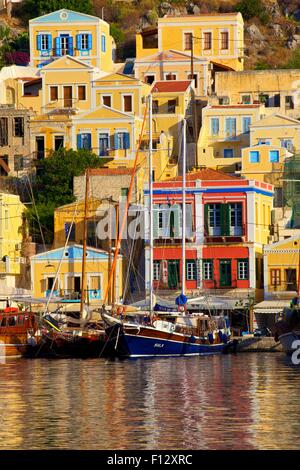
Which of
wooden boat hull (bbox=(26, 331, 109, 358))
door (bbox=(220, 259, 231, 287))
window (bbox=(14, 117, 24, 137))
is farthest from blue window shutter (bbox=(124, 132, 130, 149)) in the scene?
wooden boat hull (bbox=(26, 331, 109, 358))

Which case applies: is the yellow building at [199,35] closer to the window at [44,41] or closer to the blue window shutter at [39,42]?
the window at [44,41]

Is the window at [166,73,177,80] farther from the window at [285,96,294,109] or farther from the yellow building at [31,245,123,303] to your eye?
the yellow building at [31,245,123,303]

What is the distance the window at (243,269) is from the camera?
104 metres

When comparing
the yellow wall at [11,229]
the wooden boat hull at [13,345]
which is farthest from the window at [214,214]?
the wooden boat hull at [13,345]

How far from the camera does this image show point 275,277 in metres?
103

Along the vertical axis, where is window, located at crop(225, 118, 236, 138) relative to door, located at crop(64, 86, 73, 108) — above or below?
below

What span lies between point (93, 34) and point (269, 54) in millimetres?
22939

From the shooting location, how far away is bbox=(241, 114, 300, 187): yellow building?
380 feet

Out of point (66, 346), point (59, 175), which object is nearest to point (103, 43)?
point (59, 175)

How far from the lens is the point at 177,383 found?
6600cm

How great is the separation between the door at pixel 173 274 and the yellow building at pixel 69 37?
103ft

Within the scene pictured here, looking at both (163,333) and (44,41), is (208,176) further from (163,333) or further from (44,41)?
(44,41)

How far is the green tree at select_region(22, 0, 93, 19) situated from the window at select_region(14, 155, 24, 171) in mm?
29012

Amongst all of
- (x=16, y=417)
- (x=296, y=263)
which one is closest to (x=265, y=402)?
(x=16, y=417)
